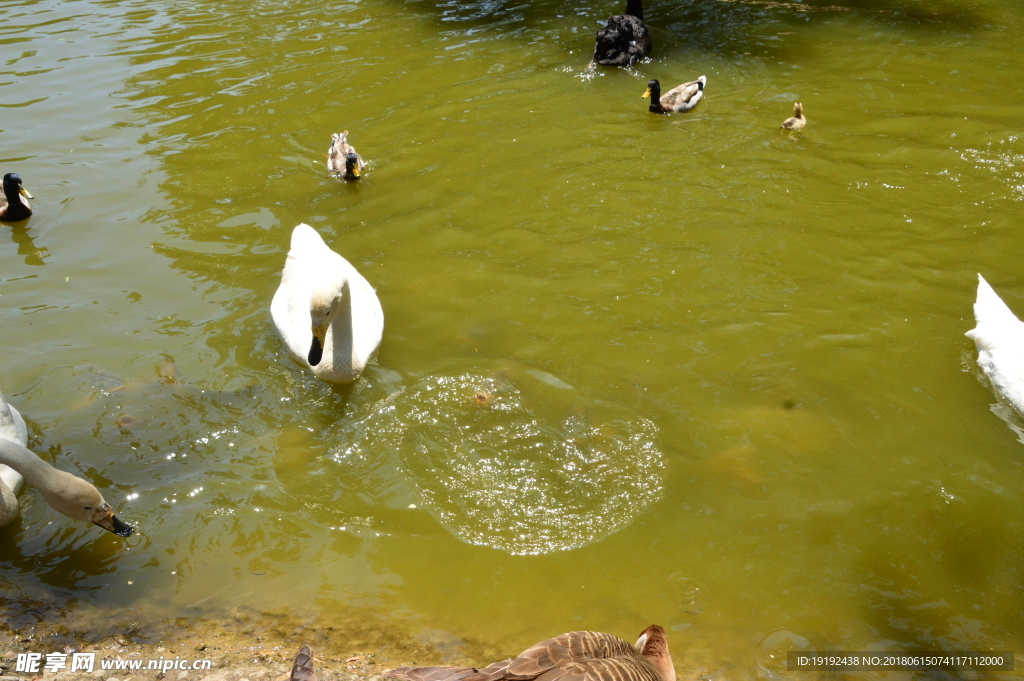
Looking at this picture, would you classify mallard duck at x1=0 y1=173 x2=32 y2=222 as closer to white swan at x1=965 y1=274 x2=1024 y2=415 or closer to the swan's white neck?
the swan's white neck

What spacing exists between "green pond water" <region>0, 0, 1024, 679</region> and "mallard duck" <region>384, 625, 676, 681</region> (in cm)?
79

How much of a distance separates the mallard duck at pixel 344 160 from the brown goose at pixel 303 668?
6.50 metres

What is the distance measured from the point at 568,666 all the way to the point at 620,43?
35.4ft

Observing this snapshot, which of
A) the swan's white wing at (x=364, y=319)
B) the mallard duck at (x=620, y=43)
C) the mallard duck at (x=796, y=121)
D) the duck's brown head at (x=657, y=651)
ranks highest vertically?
the mallard duck at (x=620, y=43)

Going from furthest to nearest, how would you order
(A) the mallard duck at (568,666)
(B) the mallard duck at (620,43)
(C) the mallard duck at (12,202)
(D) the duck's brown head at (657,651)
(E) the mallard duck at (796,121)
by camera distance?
1. (B) the mallard duck at (620,43)
2. (E) the mallard duck at (796,121)
3. (C) the mallard duck at (12,202)
4. (D) the duck's brown head at (657,651)
5. (A) the mallard duck at (568,666)

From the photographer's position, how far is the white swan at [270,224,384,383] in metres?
5.77

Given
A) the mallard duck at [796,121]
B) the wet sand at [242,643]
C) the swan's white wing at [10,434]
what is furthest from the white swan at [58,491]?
the mallard duck at [796,121]

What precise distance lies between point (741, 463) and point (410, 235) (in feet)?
14.2

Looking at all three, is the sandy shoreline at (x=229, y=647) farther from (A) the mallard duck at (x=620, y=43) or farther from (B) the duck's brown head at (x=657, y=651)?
(A) the mallard duck at (x=620, y=43)

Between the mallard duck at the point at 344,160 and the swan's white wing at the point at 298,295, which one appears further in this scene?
the mallard duck at the point at 344,160

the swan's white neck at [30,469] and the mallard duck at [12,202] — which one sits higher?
the mallard duck at [12,202]

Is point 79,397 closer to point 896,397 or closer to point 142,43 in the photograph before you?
point 896,397

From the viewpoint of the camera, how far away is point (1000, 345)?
18.5ft

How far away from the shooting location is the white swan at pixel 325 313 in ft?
18.9
